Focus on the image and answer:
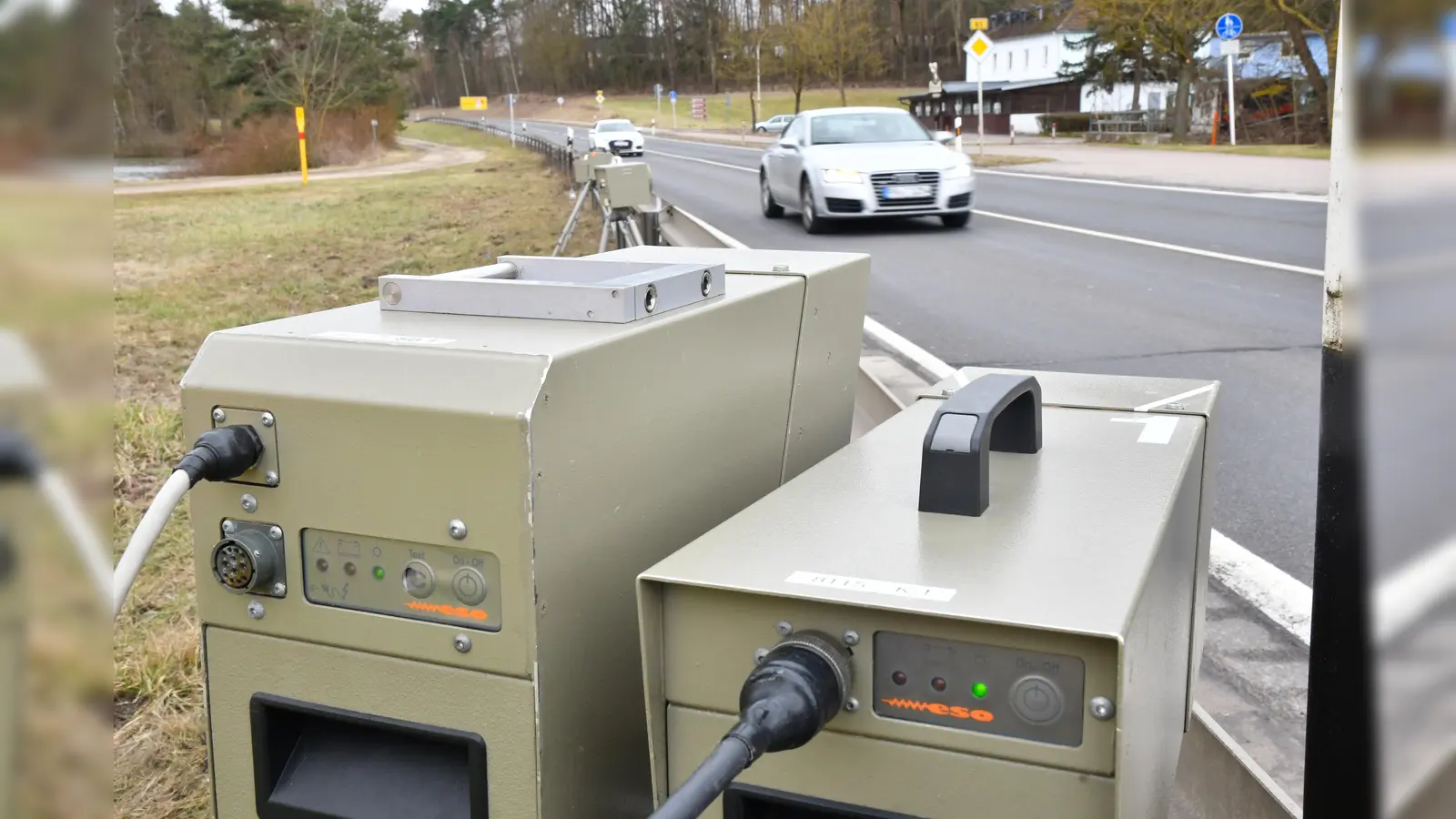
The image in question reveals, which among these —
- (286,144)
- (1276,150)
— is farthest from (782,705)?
(286,144)

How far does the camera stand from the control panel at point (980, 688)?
112cm

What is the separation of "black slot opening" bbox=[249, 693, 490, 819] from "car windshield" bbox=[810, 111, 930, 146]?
13630 millimetres

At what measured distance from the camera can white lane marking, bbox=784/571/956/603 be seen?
3.86ft

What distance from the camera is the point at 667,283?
1.57 meters

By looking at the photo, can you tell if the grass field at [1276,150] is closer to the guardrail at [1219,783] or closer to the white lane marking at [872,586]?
the guardrail at [1219,783]

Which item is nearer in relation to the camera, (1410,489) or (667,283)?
(1410,489)

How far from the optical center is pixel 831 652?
119 centimetres

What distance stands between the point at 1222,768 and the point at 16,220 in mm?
2034

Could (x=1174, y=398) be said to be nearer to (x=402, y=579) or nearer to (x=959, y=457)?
(x=959, y=457)

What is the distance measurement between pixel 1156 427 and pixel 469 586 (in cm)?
103

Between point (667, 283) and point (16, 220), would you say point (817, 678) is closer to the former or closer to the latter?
point (667, 283)

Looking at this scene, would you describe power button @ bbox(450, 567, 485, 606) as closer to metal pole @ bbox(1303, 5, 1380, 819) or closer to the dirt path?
metal pole @ bbox(1303, 5, 1380, 819)

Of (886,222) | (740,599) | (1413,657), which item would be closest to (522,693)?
(740,599)

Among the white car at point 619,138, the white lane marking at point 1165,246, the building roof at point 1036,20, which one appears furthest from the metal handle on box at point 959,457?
the building roof at point 1036,20
